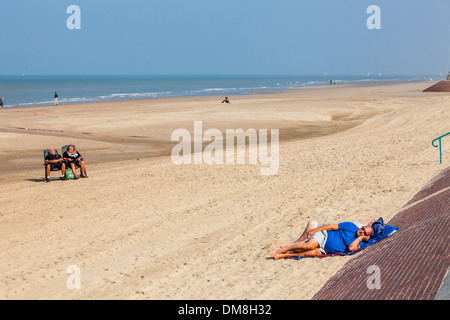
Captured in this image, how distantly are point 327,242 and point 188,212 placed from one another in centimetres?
378

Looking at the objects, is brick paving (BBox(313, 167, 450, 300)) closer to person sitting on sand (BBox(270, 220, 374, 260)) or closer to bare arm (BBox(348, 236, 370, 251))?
bare arm (BBox(348, 236, 370, 251))

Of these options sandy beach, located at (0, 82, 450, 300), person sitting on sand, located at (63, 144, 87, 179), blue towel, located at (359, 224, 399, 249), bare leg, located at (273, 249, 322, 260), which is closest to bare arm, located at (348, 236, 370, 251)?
blue towel, located at (359, 224, 399, 249)

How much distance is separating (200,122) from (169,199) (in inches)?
762

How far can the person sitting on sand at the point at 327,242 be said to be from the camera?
7770 millimetres

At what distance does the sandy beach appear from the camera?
23.7 ft

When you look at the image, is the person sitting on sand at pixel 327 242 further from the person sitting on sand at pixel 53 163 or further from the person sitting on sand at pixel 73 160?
the person sitting on sand at pixel 53 163

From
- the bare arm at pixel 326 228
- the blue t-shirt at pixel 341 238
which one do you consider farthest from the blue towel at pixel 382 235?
the bare arm at pixel 326 228

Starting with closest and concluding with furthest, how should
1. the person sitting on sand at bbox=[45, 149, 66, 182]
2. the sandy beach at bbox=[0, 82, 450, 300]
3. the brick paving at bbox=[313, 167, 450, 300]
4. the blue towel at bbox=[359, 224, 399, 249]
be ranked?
1. the brick paving at bbox=[313, 167, 450, 300]
2. the sandy beach at bbox=[0, 82, 450, 300]
3. the blue towel at bbox=[359, 224, 399, 249]
4. the person sitting on sand at bbox=[45, 149, 66, 182]

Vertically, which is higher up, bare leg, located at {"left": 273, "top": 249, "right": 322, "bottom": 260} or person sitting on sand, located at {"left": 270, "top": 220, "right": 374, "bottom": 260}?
person sitting on sand, located at {"left": 270, "top": 220, "right": 374, "bottom": 260}

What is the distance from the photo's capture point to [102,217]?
35.1 ft

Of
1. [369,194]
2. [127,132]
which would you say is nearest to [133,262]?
[369,194]

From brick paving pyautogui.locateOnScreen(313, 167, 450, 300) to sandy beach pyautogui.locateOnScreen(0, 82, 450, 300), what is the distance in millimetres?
301

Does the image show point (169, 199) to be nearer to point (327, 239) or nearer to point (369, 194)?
point (369, 194)

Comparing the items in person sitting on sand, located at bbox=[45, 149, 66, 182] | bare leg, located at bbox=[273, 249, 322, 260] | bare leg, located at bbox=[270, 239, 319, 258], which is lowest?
bare leg, located at bbox=[273, 249, 322, 260]
